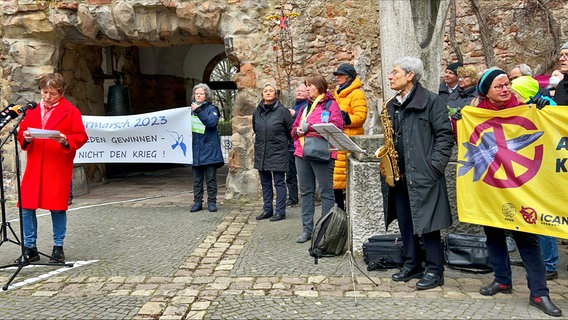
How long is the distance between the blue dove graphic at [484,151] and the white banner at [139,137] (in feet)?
15.2

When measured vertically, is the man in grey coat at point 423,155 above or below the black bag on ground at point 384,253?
above

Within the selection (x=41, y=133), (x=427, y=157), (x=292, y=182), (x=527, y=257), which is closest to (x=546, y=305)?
(x=527, y=257)

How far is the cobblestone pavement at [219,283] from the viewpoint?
3661mm

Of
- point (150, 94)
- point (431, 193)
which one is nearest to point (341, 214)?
point (431, 193)

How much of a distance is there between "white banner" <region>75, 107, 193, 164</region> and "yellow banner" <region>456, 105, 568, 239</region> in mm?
4714

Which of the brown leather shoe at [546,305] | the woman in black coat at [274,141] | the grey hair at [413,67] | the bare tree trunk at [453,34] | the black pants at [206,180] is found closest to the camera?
the brown leather shoe at [546,305]

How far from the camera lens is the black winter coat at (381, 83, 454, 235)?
12.9 feet

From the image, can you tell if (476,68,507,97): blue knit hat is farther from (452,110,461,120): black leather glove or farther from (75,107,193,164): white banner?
(75,107,193,164): white banner

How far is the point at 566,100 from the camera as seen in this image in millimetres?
4293

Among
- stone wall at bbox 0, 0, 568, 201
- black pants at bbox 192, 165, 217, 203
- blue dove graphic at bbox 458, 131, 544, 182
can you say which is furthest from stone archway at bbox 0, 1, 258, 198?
blue dove graphic at bbox 458, 131, 544, 182

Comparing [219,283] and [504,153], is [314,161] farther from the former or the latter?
[504,153]

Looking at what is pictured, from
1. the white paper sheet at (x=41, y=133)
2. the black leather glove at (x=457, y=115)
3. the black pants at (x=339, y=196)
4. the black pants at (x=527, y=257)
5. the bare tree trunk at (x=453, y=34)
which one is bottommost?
the black pants at (x=527, y=257)

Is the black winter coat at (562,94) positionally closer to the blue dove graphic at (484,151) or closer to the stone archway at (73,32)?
the blue dove graphic at (484,151)

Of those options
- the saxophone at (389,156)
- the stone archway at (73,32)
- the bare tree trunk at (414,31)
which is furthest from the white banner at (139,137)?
the saxophone at (389,156)
